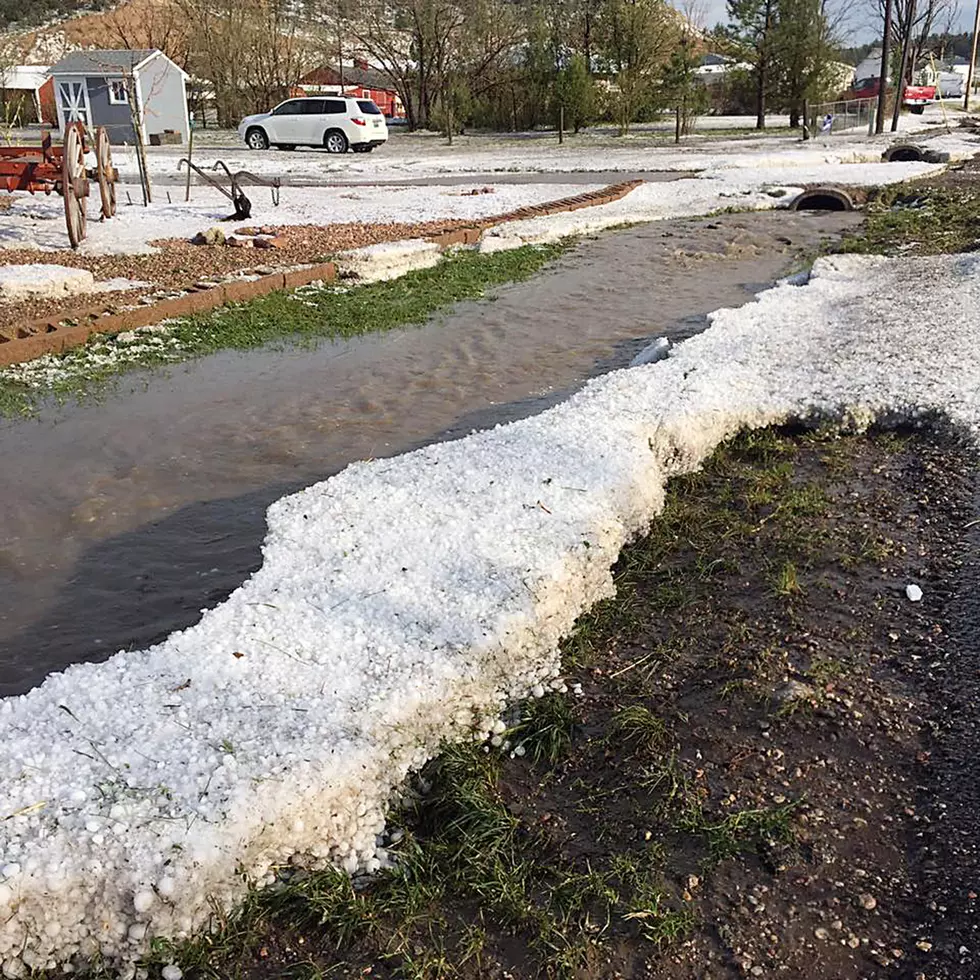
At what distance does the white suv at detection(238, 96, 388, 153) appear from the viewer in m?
30.4

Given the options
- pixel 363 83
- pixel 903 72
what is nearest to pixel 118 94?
pixel 363 83

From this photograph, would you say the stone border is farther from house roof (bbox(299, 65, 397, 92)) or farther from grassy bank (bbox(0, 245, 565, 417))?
house roof (bbox(299, 65, 397, 92))

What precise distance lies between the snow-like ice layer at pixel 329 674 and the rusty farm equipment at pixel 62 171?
8449mm

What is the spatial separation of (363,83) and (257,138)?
2758 cm

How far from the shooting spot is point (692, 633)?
358 centimetres

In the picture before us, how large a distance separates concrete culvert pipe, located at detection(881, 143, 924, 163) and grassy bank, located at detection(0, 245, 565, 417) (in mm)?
17308

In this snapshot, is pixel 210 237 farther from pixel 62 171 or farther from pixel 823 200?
pixel 823 200

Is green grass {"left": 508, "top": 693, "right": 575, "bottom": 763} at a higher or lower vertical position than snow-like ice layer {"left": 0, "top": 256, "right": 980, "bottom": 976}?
lower

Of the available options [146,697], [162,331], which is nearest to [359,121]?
[162,331]

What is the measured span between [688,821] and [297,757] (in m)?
1.13

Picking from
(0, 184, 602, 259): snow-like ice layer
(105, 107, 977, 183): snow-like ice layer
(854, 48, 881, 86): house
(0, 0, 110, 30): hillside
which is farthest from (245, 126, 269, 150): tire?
(0, 0, 110, 30): hillside

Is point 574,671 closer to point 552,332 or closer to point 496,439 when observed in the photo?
point 496,439

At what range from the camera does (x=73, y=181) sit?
11.0 meters

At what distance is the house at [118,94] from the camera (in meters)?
36.8
